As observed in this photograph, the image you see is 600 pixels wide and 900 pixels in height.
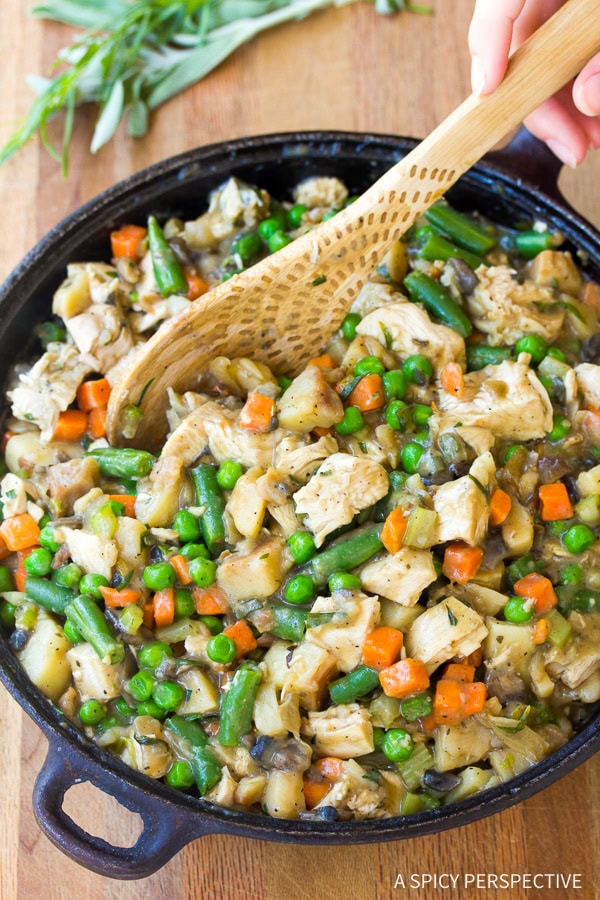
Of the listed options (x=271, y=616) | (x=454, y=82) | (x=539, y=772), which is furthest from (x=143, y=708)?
(x=454, y=82)

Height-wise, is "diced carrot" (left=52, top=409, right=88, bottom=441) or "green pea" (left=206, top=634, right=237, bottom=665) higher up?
"diced carrot" (left=52, top=409, right=88, bottom=441)

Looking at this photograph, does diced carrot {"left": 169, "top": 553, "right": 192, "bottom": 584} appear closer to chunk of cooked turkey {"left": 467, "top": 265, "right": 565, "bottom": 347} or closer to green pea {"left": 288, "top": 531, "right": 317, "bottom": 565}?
green pea {"left": 288, "top": 531, "right": 317, "bottom": 565}

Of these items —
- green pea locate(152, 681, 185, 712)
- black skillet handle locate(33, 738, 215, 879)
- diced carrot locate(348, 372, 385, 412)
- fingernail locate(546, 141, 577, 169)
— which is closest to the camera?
black skillet handle locate(33, 738, 215, 879)

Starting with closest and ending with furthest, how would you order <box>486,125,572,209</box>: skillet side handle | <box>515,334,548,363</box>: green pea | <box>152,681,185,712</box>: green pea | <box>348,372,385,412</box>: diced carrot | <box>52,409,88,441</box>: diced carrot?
<box>152,681,185,712</box>: green pea → <box>348,372,385,412</box>: diced carrot → <box>515,334,548,363</box>: green pea → <box>52,409,88,441</box>: diced carrot → <box>486,125,572,209</box>: skillet side handle

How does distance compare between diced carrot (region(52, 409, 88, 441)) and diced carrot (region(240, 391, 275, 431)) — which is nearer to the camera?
diced carrot (region(240, 391, 275, 431))

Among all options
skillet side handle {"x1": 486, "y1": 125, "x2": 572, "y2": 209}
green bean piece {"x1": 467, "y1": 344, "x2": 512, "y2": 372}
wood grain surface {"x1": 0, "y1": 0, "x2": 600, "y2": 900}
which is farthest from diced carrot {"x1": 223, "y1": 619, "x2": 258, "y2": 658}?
skillet side handle {"x1": 486, "y1": 125, "x2": 572, "y2": 209}

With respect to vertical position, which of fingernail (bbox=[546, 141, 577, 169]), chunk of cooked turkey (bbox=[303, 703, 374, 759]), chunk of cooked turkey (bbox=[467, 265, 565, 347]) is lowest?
chunk of cooked turkey (bbox=[303, 703, 374, 759])

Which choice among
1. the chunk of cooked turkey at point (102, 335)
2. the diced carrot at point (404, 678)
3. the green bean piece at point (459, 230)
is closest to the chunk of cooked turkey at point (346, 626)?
the diced carrot at point (404, 678)
